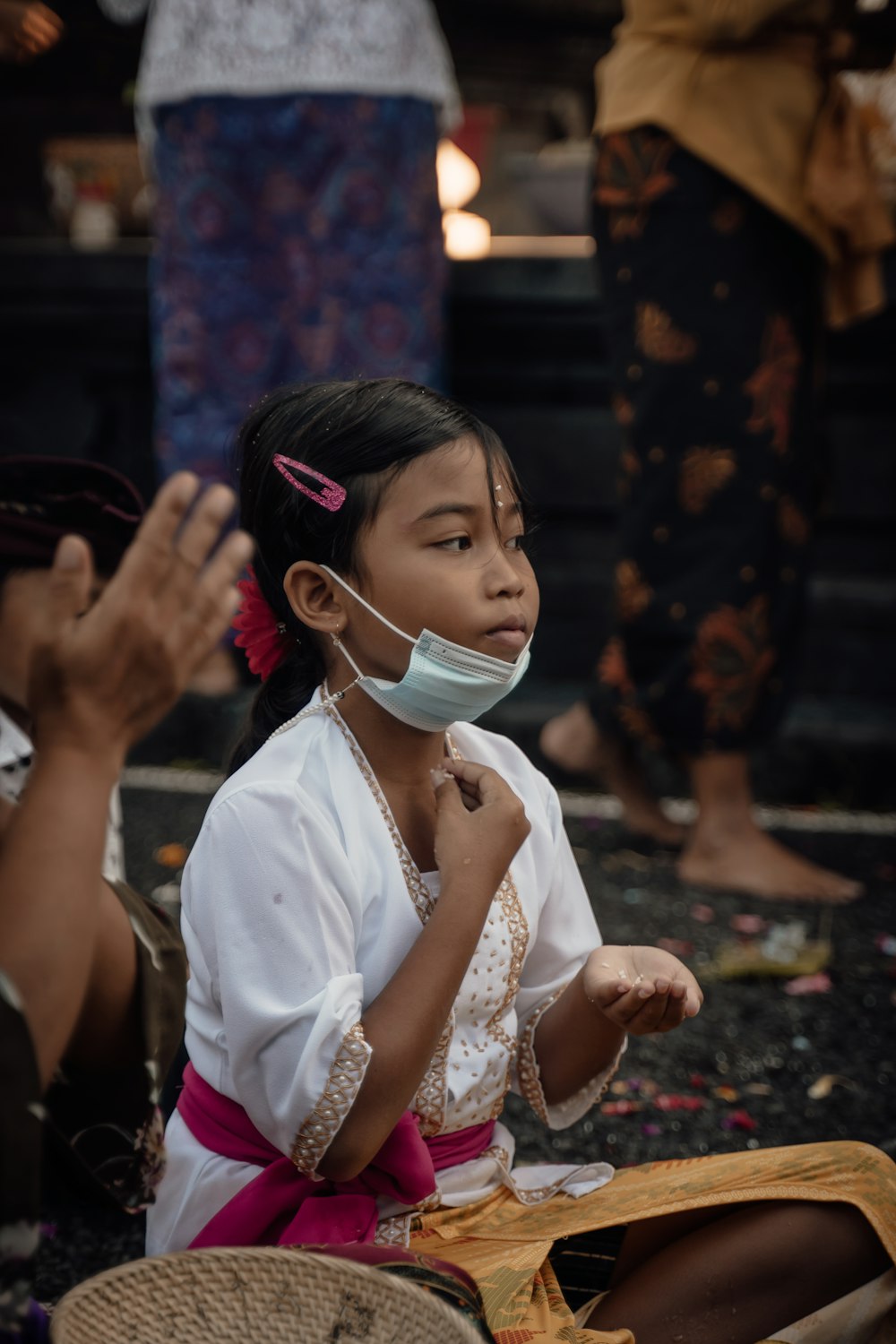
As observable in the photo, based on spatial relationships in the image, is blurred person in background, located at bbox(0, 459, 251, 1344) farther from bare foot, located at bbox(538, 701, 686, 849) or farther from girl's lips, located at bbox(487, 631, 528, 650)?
bare foot, located at bbox(538, 701, 686, 849)

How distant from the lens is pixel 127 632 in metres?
1.13

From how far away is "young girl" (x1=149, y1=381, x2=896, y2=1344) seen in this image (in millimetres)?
1450

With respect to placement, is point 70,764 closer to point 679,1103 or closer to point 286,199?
point 679,1103

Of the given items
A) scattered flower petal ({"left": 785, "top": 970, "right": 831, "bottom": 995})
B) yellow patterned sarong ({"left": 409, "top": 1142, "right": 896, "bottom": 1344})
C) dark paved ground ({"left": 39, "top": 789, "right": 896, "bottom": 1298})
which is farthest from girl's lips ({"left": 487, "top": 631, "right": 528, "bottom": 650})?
scattered flower petal ({"left": 785, "top": 970, "right": 831, "bottom": 995})

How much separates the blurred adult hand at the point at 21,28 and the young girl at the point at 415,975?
0.77 metres

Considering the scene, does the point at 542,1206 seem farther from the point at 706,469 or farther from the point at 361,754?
the point at 706,469

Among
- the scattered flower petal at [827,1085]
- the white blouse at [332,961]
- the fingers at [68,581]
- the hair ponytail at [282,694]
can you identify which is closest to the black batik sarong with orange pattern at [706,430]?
the scattered flower petal at [827,1085]

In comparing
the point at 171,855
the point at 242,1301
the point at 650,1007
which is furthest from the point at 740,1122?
the point at 171,855

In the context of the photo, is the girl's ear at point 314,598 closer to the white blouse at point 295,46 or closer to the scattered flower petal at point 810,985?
the scattered flower petal at point 810,985

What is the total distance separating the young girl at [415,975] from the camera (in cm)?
145

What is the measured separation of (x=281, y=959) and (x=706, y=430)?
7.10 feet

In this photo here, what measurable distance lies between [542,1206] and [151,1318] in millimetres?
537

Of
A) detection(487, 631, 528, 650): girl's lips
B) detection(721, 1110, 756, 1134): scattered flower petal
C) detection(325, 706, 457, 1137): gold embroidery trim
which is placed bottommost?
detection(721, 1110, 756, 1134): scattered flower petal

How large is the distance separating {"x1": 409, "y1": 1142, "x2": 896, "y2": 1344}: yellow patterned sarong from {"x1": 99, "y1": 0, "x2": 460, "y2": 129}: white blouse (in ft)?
10.3
